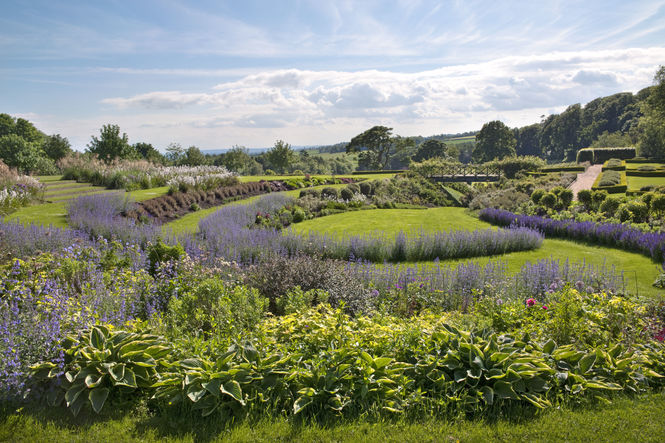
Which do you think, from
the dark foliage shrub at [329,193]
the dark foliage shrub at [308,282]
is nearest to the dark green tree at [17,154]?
the dark foliage shrub at [329,193]

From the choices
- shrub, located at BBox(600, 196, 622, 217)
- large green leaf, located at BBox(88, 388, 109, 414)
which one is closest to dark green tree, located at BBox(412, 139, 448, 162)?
shrub, located at BBox(600, 196, 622, 217)

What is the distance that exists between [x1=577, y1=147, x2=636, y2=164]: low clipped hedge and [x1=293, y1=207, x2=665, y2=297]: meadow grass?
36049 millimetres

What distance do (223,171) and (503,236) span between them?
19.0 meters

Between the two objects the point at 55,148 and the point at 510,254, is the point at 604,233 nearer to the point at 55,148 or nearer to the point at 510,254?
the point at 510,254

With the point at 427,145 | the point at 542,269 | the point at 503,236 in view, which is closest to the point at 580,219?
the point at 503,236

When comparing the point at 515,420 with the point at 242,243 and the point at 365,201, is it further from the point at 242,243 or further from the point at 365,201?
the point at 365,201

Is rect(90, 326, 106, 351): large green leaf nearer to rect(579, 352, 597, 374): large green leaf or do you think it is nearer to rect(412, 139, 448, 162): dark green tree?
rect(579, 352, 597, 374): large green leaf

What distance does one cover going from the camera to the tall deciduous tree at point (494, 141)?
206 feet

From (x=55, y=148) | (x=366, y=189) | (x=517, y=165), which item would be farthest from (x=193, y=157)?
(x=517, y=165)

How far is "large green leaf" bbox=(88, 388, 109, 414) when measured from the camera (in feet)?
10.6

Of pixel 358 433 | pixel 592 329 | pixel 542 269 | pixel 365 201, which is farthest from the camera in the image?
pixel 365 201

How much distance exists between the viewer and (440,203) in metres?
22.8

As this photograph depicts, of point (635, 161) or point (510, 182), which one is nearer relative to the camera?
point (510, 182)

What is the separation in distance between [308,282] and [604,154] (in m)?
51.2
